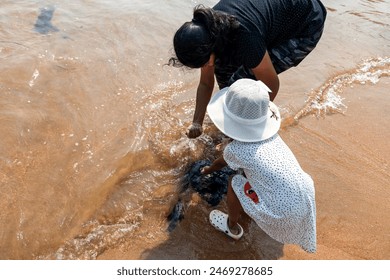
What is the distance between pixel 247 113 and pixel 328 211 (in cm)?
118

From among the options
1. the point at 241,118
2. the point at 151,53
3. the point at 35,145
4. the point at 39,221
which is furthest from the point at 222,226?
the point at 151,53

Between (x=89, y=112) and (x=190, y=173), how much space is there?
109 cm

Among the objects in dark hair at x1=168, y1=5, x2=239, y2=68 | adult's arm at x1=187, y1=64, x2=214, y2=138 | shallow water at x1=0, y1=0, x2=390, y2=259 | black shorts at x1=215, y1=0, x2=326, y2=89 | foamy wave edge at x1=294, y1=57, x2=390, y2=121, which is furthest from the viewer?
foamy wave edge at x1=294, y1=57, x2=390, y2=121

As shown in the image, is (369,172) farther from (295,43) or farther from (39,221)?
(39,221)

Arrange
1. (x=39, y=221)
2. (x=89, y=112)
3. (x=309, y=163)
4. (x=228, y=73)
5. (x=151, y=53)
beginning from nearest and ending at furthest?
(x=39, y=221)
(x=228, y=73)
(x=309, y=163)
(x=89, y=112)
(x=151, y=53)

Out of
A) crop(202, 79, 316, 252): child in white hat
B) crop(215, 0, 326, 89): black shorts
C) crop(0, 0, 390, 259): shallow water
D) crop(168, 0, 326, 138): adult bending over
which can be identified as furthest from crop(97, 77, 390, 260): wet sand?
crop(215, 0, 326, 89): black shorts

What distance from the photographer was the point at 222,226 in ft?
7.25

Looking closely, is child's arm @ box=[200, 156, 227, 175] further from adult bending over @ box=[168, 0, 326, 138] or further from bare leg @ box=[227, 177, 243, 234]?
adult bending over @ box=[168, 0, 326, 138]

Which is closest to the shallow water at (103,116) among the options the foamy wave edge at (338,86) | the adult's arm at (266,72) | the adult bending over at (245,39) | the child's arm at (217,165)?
the foamy wave edge at (338,86)

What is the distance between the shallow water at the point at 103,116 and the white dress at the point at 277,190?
412 mm

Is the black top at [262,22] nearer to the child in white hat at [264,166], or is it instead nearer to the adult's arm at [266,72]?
the adult's arm at [266,72]

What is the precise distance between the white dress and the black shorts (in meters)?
0.65

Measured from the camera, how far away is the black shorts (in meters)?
2.31
